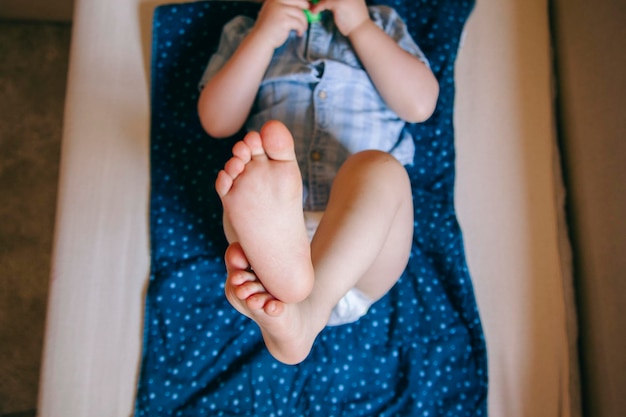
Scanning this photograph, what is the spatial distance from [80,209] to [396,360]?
0.64m

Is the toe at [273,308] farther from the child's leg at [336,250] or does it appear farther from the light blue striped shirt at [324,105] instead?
the light blue striped shirt at [324,105]

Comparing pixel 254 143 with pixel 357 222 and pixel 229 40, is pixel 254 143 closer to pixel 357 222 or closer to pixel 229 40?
pixel 357 222

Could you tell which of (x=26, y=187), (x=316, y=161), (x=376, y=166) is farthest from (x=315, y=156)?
(x=26, y=187)

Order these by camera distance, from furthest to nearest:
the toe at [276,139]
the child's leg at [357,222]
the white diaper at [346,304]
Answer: the white diaper at [346,304]
the child's leg at [357,222]
the toe at [276,139]

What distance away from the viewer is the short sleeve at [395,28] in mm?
870

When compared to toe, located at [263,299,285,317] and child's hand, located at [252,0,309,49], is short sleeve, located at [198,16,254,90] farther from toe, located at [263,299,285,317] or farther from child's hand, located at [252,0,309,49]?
toe, located at [263,299,285,317]

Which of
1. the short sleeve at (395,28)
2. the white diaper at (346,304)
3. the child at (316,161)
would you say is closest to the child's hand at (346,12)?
the child at (316,161)

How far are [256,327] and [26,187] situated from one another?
0.83 meters

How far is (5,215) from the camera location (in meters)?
1.23

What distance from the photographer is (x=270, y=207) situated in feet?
1.59

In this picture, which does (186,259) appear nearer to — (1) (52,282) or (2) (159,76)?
(1) (52,282)

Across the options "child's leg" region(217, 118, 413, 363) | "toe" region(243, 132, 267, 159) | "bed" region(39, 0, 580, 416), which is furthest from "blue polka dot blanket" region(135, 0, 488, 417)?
"toe" region(243, 132, 267, 159)

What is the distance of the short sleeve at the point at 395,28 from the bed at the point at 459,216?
17cm

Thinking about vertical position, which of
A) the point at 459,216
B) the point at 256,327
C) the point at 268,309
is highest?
the point at 459,216
